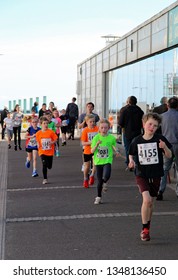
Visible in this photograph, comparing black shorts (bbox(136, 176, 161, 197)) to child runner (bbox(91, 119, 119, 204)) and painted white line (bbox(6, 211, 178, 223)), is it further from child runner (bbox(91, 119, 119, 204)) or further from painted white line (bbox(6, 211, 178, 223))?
child runner (bbox(91, 119, 119, 204))

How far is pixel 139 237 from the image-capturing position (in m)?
7.63

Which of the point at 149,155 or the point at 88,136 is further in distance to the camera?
the point at 88,136

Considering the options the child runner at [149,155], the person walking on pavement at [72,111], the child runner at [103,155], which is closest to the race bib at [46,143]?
the child runner at [103,155]

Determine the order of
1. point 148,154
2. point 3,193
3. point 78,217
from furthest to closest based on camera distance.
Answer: point 3,193
point 78,217
point 148,154

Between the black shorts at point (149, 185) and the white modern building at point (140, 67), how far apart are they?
7725 millimetres

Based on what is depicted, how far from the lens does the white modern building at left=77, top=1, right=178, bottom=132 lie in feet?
51.3

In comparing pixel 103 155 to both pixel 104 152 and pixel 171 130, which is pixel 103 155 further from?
pixel 171 130

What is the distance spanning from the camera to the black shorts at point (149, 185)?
7.56 m

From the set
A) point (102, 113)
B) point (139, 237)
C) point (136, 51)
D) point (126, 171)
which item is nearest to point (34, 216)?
point (139, 237)

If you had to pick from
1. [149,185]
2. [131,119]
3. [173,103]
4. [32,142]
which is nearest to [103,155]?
[173,103]

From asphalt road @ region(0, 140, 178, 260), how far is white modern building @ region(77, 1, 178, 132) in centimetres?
396

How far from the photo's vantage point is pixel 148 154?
7.58 metres

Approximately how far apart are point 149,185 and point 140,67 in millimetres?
12374

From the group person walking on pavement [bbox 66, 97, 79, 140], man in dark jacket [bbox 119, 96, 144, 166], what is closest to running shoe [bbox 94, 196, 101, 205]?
man in dark jacket [bbox 119, 96, 144, 166]
